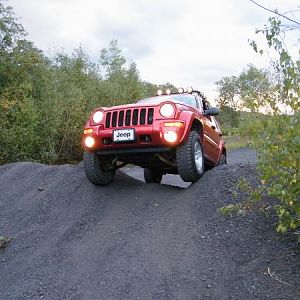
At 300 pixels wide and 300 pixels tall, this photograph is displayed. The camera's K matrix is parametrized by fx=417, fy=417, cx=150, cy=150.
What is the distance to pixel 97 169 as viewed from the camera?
6266mm

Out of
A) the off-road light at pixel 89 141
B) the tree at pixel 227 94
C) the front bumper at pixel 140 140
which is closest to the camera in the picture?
the front bumper at pixel 140 140

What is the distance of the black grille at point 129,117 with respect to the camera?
576 centimetres

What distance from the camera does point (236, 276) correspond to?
4.06m

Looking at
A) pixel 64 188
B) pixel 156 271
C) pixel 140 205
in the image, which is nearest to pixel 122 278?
pixel 156 271

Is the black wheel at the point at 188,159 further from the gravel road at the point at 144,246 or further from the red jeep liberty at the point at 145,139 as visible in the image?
the gravel road at the point at 144,246

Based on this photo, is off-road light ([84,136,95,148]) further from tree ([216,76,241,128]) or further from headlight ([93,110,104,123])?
tree ([216,76,241,128])

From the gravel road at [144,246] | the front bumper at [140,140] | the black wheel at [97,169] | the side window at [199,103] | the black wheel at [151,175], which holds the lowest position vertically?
the gravel road at [144,246]

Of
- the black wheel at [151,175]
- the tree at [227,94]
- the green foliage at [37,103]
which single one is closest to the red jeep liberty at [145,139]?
the black wheel at [151,175]

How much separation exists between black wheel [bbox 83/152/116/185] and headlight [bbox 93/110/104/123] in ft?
1.71

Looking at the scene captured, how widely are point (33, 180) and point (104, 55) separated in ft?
52.7

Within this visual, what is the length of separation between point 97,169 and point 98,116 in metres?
0.80

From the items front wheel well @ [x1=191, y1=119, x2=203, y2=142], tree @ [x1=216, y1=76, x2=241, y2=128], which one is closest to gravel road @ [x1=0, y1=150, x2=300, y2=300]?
front wheel well @ [x1=191, y1=119, x2=203, y2=142]

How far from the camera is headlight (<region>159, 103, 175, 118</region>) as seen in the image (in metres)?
5.70

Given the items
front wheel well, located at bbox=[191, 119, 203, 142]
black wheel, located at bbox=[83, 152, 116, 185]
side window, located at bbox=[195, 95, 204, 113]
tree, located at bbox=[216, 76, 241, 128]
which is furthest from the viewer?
tree, located at bbox=[216, 76, 241, 128]
